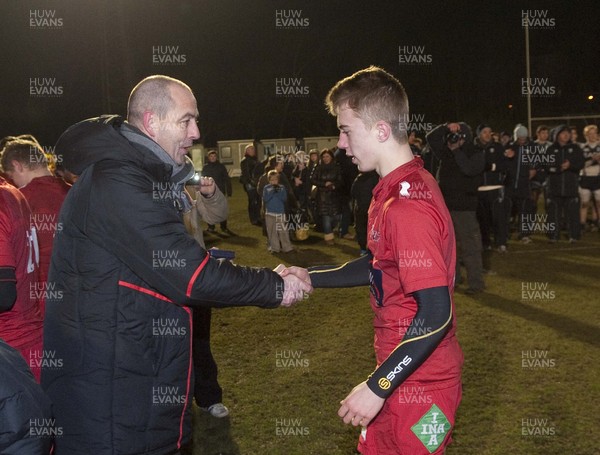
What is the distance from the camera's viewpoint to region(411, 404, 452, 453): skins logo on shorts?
2.51m

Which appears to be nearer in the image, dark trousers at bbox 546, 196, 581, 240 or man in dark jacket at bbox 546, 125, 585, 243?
man in dark jacket at bbox 546, 125, 585, 243

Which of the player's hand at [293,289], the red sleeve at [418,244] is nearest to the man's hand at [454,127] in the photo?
the player's hand at [293,289]

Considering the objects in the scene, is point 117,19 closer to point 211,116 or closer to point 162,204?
point 162,204

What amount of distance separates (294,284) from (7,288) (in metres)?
1.65

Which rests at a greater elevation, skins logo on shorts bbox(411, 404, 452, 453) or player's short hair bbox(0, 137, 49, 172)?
player's short hair bbox(0, 137, 49, 172)

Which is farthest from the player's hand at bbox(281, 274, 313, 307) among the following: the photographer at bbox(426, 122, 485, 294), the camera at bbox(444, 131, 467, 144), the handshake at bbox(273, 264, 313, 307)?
the camera at bbox(444, 131, 467, 144)

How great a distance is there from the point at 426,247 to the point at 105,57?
15496mm

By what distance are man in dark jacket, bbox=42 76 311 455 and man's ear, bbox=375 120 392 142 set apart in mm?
847

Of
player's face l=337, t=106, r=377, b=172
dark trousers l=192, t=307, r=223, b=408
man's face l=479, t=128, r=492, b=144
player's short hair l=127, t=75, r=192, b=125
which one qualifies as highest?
man's face l=479, t=128, r=492, b=144

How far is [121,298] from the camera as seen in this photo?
2.48 meters

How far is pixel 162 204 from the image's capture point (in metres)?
2.54

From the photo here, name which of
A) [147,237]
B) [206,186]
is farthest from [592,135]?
[147,237]

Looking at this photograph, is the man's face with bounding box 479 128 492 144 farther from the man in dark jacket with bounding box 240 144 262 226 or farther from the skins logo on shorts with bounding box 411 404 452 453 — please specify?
the skins logo on shorts with bounding box 411 404 452 453

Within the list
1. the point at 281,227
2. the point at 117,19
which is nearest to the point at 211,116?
the point at 117,19
